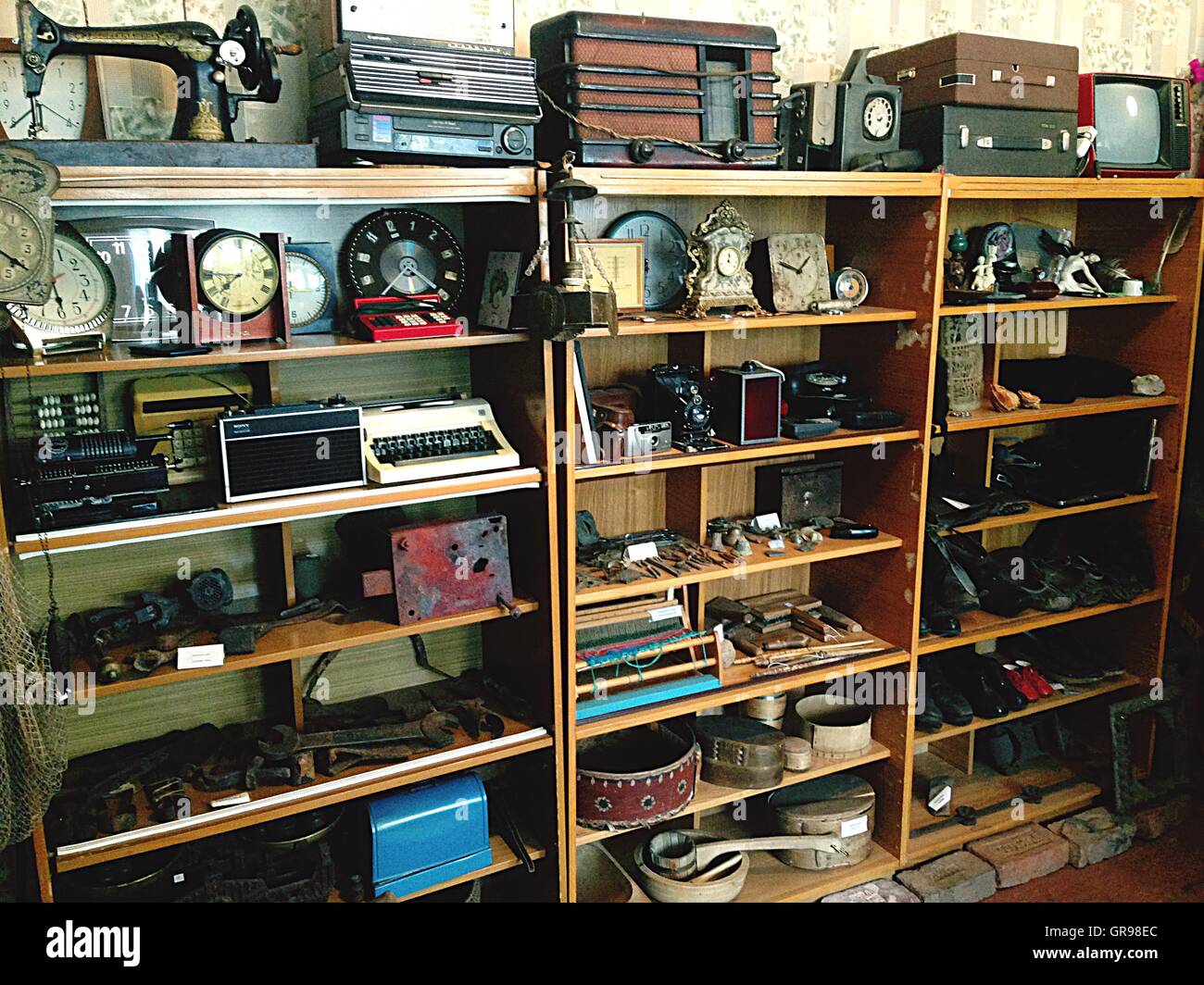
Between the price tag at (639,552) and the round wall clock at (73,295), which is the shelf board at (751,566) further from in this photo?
the round wall clock at (73,295)

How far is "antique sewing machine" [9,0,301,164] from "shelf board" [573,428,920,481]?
1098mm

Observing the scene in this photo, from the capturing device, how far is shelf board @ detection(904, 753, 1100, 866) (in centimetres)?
331

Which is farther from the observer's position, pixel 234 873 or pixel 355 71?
pixel 234 873

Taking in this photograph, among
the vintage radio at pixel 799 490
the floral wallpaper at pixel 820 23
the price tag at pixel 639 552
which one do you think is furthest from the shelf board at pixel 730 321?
the floral wallpaper at pixel 820 23

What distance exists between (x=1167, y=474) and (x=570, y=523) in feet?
7.21

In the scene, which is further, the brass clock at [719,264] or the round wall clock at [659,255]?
the round wall clock at [659,255]

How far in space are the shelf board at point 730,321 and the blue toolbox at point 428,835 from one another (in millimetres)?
1182

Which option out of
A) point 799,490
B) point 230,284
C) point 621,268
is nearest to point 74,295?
point 230,284

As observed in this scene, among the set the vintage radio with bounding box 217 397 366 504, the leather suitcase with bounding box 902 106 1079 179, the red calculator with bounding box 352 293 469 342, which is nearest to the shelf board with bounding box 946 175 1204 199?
the leather suitcase with bounding box 902 106 1079 179

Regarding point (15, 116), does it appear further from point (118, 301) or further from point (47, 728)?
point (47, 728)

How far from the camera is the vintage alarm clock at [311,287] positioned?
8.11 ft

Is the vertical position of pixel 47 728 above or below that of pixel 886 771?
above

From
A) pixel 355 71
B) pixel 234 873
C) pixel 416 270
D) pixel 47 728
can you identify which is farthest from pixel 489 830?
pixel 355 71

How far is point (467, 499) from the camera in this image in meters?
2.89
